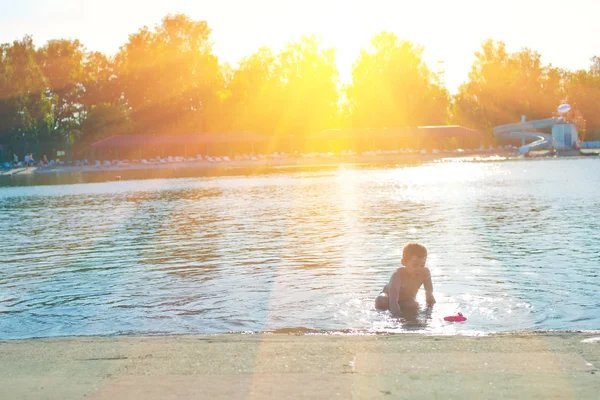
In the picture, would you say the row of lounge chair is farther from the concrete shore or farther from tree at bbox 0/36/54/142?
the concrete shore

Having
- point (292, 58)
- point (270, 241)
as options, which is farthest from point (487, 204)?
point (292, 58)

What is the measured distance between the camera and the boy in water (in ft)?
33.3

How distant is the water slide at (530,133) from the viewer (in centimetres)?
9262

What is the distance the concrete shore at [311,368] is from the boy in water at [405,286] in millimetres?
2678

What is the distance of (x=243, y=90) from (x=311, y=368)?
95.3 metres

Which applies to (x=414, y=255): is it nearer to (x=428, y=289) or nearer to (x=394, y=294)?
(x=394, y=294)

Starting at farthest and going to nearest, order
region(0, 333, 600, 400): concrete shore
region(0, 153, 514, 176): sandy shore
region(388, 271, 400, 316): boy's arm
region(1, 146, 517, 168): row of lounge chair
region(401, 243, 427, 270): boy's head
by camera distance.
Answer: region(1, 146, 517, 168): row of lounge chair, region(0, 153, 514, 176): sandy shore, region(388, 271, 400, 316): boy's arm, region(401, 243, 427, 270): boy's head, region(0, 333, 600, 400): concrete shore

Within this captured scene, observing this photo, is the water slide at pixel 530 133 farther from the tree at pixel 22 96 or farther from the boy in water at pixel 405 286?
the boy in water at pixel 405 286

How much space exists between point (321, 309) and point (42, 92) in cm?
8120

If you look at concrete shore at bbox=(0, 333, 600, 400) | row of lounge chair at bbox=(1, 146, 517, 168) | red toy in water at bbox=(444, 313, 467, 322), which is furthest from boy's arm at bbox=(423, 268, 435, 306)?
row of lounge chair at bbox=(1, 146, 517, 168)

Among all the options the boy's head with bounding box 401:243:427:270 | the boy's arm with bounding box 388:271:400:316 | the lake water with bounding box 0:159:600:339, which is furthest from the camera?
the lake water with bounding box 0:159:600:339

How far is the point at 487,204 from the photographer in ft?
101

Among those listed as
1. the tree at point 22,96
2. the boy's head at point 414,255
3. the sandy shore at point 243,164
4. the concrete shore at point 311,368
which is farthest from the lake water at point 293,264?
the tree at point 22,96

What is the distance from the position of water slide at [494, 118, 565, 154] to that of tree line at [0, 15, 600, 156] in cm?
558
